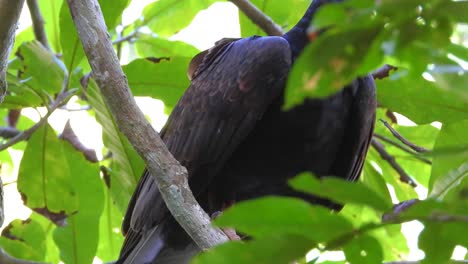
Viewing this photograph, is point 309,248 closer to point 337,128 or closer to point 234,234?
point 234,234

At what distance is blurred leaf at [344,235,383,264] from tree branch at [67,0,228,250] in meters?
0.93

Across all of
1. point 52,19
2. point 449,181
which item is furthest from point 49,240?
point 449,181

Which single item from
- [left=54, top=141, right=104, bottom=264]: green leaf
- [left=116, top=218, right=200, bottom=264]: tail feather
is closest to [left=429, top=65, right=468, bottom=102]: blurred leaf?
[left=116, top=218, right=200, bottom=264]: tail feather

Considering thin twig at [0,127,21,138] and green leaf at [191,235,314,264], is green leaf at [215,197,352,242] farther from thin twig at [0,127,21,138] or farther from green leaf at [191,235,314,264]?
thin twig at [0,127,21,138]

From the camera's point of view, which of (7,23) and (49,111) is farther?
(49,111)

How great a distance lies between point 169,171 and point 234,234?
2.49ft

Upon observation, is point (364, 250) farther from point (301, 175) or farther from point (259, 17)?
point (259, 17)

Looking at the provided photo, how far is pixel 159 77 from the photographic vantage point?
3654mm

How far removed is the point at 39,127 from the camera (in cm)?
352

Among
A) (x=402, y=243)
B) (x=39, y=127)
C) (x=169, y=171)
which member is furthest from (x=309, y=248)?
(x=402, y=243)

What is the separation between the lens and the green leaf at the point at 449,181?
8.88 ft

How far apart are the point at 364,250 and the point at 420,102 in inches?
72.6

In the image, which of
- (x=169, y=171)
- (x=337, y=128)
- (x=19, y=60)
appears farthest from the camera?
(x=19, y=60)

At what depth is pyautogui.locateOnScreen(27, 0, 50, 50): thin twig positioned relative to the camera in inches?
163
